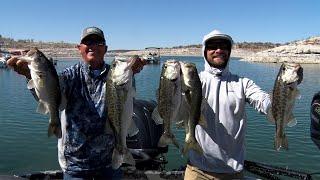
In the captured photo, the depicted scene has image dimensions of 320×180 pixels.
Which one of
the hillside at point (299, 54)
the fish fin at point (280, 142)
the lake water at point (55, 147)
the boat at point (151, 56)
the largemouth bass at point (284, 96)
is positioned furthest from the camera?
the hillside at point (299, 54)

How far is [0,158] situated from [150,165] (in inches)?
407

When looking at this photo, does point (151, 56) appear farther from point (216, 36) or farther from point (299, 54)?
point (216, 36)

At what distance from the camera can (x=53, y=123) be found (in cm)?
502

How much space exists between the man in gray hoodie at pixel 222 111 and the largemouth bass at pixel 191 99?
26 centimetres

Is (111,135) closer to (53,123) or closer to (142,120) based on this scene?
(53,123)

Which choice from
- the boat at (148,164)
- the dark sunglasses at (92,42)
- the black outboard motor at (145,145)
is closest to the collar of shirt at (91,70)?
the dark sunglasses at (92,42)

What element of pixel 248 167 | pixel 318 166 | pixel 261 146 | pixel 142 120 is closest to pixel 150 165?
pixel 142 120

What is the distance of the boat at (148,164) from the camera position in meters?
8.30

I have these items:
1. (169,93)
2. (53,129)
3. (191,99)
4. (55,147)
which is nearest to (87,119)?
(53,129)

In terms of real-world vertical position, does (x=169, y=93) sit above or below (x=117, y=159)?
above

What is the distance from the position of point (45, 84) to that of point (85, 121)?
2.55ft

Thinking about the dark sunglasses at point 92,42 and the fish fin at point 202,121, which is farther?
the dark sunglasses at point 92,42

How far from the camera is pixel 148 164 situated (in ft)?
29.6

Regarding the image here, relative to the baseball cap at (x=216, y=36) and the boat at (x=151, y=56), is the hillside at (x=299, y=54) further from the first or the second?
the baseball cap at (x=216, y=36)
